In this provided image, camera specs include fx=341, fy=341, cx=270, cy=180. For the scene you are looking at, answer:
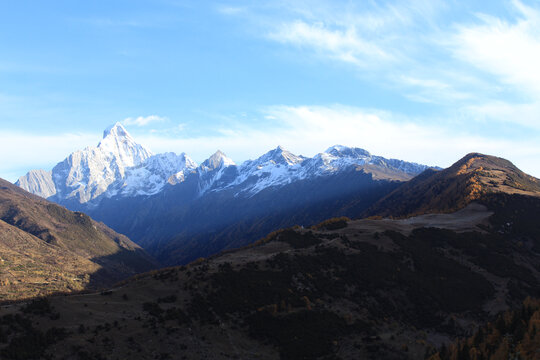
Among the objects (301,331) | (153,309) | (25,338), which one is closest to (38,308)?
(25,338)

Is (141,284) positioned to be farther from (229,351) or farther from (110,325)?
(229,351)

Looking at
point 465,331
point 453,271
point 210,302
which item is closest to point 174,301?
point 210,302

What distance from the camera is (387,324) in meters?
60.5

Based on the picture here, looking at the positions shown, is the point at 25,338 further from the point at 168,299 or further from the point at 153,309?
the point at 168,299

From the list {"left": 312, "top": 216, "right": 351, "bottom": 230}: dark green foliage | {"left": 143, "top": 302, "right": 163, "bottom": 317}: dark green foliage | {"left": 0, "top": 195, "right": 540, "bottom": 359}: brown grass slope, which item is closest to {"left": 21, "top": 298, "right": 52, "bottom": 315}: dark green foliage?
{"left": 0, "top": 195, "right": 540, "bottom": 359}: brown grass slope

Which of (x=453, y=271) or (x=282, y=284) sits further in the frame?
(x=453, y=271)

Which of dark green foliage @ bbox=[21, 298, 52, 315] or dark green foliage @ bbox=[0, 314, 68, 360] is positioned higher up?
dark green foliage @ bbox=[21, 298, 52, 315]

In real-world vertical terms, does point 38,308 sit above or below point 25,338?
above

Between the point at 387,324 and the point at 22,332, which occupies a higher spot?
the point at 22,332

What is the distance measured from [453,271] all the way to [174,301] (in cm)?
6808

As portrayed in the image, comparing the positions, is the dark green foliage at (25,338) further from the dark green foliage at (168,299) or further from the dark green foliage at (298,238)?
the dark green foliage at (298,238)

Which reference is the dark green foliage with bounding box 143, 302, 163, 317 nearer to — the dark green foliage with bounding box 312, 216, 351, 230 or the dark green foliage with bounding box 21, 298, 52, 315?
the dark green foliage with bounding box 21, 298, 52, 315

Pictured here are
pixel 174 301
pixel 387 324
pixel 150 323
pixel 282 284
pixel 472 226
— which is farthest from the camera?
pixel 472 226

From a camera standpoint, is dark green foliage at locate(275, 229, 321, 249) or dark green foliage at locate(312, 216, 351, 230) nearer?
dark green foliage at locate(275, 229, 321, 249)
